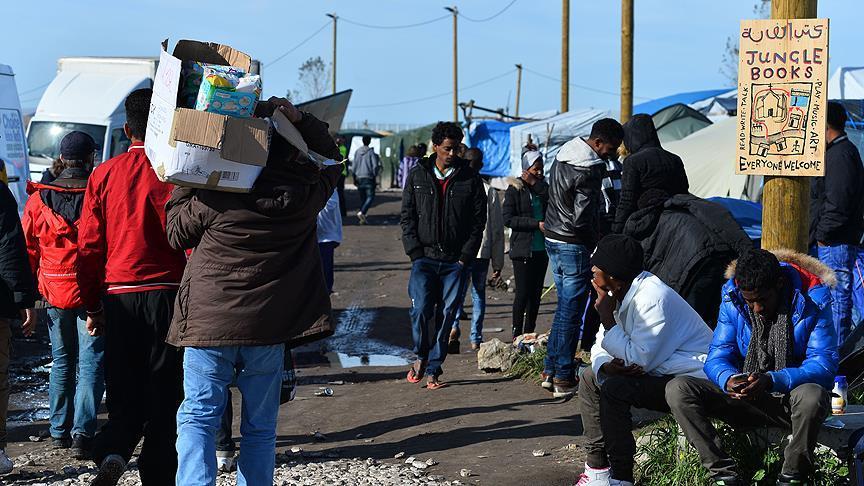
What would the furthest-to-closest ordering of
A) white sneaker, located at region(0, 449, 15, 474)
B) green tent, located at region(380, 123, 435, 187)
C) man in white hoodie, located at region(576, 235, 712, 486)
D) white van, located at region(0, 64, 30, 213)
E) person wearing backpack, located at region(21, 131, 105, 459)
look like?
green tent, located at region(380, 123, 435, 187)
white van, located at region(0, 64, 30, 213)
person wearing backpack, located at region(21, 131, 105, 459)
white sneaker, located at region(0, 449, 15, 474)
man in white hoodie, located at region(576, 235, 712, 486)

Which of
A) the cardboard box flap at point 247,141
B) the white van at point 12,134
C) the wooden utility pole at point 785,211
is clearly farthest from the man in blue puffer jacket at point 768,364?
the white van at point 12,134

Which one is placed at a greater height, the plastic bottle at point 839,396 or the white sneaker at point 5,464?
the plastic bottle at point 839,396

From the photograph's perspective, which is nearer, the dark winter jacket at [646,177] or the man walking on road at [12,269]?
the man walking on road at [12,269]

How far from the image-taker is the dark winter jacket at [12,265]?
6047mm

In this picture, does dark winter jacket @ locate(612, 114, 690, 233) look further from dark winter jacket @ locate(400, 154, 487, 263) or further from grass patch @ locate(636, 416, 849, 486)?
grass patch @ locate(636, 416, 849, 486)

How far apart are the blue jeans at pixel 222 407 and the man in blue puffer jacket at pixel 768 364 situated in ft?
6.09

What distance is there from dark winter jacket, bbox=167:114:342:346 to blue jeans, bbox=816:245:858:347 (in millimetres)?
5354

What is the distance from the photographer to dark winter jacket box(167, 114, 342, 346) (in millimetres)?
4535

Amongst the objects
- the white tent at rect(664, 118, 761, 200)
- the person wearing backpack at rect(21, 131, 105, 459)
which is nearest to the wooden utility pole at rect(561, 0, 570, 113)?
the white tent at rect(664, 118, 761, 200)

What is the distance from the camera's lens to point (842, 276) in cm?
867

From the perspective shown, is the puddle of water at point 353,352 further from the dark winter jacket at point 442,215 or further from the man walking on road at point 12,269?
the man walking on road at point 12,269

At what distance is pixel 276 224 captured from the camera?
458cm

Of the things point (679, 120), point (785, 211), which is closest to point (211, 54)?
point (785, 211)

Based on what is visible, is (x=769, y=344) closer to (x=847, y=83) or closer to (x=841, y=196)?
(x=841, y=196)
